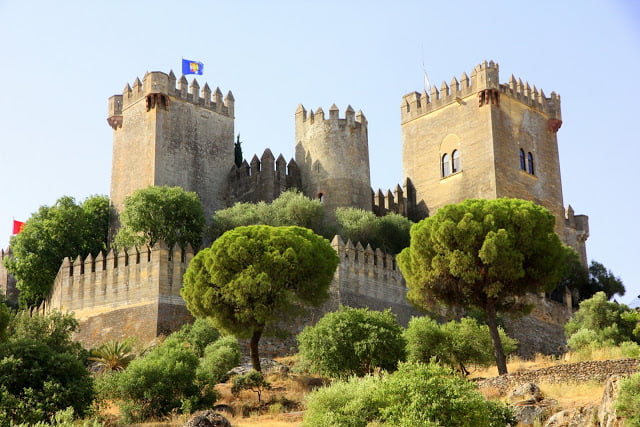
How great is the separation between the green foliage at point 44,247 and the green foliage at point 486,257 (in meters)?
17.8

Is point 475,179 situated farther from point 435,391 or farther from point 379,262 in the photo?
point 435,391

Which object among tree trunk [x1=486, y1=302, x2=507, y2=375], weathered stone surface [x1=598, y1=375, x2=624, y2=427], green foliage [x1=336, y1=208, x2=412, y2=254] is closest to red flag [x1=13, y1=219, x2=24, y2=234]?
green foliage [x1=336, y1=208, x2=412, y2=254]

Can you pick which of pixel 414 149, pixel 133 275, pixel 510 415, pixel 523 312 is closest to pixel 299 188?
pixel 414 149

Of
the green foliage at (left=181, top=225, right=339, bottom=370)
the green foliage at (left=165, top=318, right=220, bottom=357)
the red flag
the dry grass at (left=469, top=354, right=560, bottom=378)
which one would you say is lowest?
the dry grass at (left=469, top=354, right=560, bottom=378)

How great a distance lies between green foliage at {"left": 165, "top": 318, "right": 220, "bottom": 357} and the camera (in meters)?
37.1

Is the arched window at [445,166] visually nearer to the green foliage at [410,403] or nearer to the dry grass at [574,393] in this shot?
the dry grass at [574,393]

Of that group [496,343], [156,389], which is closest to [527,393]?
[496,343]

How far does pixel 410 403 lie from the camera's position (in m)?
24.5

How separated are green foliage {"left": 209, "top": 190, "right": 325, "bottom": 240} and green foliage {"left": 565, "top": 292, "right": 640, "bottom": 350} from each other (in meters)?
11.9

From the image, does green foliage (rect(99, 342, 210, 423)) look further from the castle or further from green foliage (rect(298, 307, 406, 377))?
the castle

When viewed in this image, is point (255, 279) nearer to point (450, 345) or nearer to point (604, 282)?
point (450, 345)

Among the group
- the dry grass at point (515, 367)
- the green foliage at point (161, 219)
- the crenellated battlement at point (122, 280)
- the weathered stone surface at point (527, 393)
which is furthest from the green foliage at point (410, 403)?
the green foliage at point (161, 219)

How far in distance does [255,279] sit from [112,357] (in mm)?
5707

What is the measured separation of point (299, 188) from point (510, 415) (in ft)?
92.6
